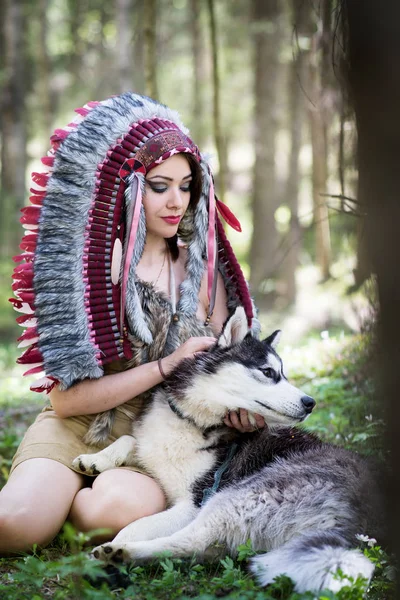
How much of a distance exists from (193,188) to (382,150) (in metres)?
2.14

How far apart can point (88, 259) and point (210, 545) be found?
162 centimetres

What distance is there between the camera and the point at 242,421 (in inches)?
138

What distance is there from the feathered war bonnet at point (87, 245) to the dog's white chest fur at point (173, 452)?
464mm

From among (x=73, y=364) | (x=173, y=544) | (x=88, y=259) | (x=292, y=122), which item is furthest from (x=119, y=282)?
(x=292, y=122)

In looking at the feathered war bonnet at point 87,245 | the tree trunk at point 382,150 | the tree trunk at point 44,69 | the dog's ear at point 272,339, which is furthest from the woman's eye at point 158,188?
the tree trunk at point 44,69

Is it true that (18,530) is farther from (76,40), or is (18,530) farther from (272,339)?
(76,40)

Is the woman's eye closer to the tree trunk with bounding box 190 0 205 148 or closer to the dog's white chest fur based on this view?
the dog's white chest fur

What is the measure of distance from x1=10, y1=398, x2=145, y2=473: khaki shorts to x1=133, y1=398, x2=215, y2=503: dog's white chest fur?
0.37ft

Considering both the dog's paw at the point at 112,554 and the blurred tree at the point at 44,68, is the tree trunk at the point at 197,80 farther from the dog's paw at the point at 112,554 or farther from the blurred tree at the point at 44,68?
the dog's paw at the point at 112,554

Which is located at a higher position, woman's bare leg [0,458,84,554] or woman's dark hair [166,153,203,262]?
woman's dark hair [166,153,203,262]

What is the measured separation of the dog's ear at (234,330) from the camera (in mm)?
3545

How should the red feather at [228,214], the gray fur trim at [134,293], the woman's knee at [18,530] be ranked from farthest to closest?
the red feather at [228,214], the gray fur trim at [134,293], the woman's knee at [18,530]

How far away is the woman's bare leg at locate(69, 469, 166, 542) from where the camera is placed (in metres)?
3.37

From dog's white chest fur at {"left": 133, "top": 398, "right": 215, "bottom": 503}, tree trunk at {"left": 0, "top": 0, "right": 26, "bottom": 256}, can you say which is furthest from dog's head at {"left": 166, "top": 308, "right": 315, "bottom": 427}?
tree trunk at {"left": 0, "top": 0, "right": 26, "bottom": 256}
